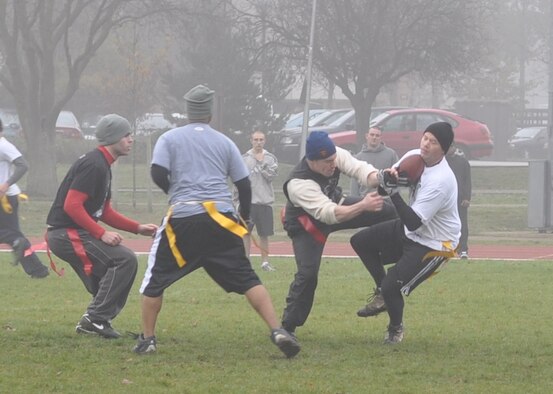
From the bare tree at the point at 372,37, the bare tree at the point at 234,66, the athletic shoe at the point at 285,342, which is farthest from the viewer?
the bare tree at the point at 372,37

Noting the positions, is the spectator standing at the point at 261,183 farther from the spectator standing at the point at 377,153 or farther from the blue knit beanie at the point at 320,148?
the blue knit beanie at the point at 320,148

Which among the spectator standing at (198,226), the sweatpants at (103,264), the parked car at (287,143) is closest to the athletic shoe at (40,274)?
the sweatpants at (103,264)

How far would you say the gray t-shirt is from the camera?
823 cm

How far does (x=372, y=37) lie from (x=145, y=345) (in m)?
27.1

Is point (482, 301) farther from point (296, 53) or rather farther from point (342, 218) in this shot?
point (296, 53)

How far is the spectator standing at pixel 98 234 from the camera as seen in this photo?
9008 millimetres

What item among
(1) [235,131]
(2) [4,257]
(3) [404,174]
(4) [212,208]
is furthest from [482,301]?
(1) [235,131]

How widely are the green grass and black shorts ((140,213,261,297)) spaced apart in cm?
55

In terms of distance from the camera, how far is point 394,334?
910 centimetres

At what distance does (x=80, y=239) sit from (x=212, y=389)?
2300 mm

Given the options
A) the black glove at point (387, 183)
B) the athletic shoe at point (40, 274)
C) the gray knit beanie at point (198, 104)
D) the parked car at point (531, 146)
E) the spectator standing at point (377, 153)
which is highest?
the gray knit beanie at point (198, 104)

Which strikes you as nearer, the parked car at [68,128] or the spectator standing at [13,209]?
the spectator standing at [13,209]

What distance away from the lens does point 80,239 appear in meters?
9.12

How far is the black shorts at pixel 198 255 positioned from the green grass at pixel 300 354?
0.55 m
